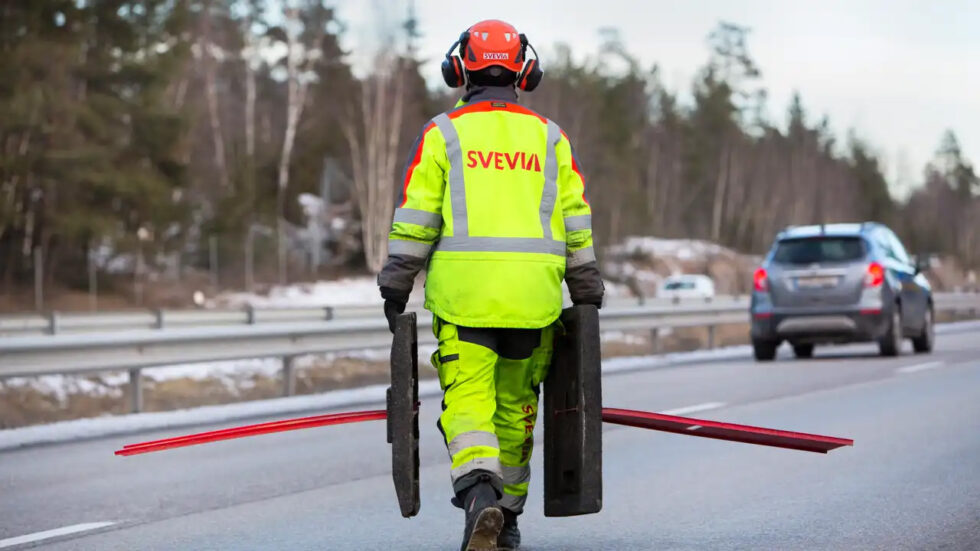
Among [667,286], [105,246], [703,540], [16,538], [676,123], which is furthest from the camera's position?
[676,123]

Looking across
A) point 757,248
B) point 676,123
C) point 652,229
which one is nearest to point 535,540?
point 652,229

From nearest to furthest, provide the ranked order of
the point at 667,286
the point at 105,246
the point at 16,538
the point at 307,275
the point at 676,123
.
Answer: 1. the point at 16,538
2. the point at 105,246
3. the point at 307,275
4. the point at 667,286
5. the point at 676,123

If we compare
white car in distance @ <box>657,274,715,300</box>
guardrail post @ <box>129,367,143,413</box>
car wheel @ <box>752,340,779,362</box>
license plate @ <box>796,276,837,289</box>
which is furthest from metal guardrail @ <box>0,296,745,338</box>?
white car in distance @ <box>657,274,715,300</box>

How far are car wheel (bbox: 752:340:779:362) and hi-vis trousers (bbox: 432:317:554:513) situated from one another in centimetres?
1331

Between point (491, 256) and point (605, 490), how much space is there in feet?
8.74

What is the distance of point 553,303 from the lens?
17.6ft

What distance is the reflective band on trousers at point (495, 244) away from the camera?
5.28m

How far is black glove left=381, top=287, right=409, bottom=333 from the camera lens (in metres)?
5.26

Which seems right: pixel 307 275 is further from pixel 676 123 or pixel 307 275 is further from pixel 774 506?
pixel 676 123

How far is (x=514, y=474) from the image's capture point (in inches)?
215

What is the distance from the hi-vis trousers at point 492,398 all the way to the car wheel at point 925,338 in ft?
48.7

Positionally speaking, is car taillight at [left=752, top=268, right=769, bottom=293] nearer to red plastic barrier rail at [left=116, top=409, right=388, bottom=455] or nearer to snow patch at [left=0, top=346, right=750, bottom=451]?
snow patch at [left=0, top=346, right=750, bottom=451]

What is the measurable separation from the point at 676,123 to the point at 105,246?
2408 inches

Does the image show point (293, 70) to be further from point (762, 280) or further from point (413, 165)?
point (413, 165)
